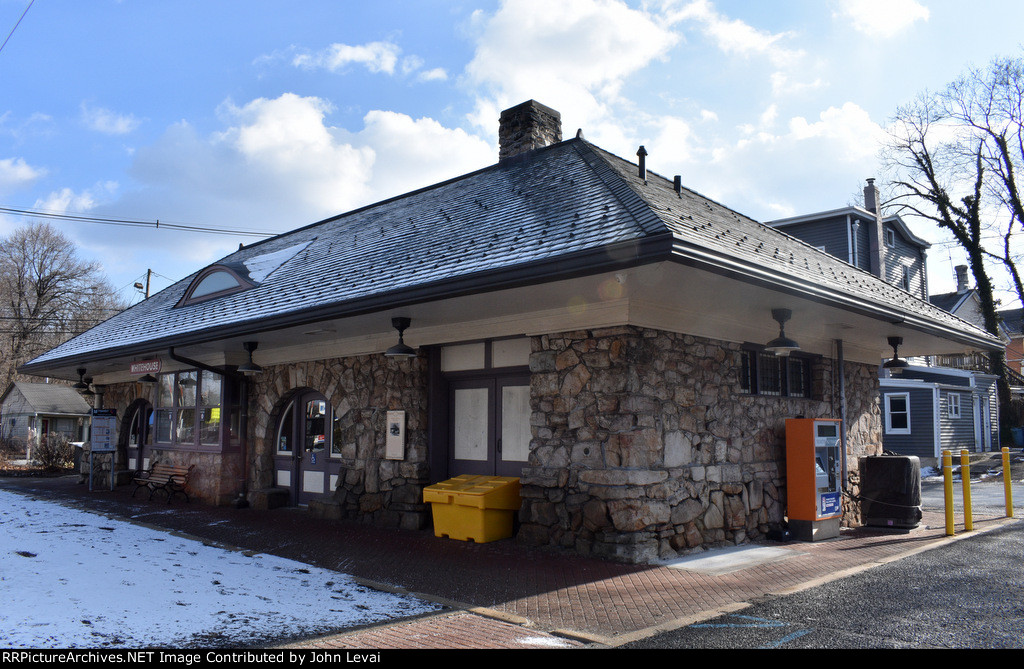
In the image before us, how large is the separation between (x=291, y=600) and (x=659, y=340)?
465 cm

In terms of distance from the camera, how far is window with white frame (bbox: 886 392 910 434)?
2340 cm

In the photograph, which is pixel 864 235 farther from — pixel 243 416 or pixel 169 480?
pixel 169 480

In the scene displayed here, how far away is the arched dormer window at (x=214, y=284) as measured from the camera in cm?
1323

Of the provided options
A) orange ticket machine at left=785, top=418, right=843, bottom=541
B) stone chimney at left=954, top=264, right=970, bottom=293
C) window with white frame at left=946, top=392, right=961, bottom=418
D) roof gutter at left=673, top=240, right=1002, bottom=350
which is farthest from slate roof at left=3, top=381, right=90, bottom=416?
stone chimney at left=954, top=264, right=970, bottom=293

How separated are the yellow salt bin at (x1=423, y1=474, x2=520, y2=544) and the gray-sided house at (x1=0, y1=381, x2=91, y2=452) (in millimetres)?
36252

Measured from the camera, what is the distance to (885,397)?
23.8 meters

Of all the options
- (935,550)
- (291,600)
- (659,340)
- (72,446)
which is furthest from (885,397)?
(72,446)

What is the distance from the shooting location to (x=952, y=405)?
81.9 ft

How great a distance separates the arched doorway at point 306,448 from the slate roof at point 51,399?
1215 inches

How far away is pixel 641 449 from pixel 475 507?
2215 millimetres

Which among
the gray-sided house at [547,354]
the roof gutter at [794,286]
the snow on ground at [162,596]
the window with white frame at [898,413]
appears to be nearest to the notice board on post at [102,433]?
the gray-sided house at [547,354]

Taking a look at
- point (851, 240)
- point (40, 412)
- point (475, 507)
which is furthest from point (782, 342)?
point (40, 412)

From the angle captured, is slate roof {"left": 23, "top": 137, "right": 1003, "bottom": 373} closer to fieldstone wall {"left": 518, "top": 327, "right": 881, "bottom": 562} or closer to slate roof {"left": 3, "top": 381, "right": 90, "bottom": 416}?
fieldstone wall {"left": 518, "top": 327, "right": 881, "bottom": 562}

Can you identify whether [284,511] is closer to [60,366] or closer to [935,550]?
[60,366]
